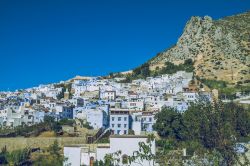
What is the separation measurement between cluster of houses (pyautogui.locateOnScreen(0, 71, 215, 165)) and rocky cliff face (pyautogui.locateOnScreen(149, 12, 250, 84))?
8.12m

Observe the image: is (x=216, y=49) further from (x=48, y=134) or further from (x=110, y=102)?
(x=48, y=134)

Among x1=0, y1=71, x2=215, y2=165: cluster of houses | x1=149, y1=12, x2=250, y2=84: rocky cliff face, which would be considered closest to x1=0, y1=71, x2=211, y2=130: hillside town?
x1=0, y1=71, x2=215, y2=165: cluster of houses

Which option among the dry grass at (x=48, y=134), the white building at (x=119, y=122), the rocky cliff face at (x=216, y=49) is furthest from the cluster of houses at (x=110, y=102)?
the rocky cliff face at (x=216, y=49)

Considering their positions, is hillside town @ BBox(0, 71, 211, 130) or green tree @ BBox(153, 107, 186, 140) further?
hillside town @ BBox(0, 71, 211, 130)

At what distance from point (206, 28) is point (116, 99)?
36.8 metres

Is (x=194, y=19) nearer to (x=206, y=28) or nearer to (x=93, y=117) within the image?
(x=206, y=28)

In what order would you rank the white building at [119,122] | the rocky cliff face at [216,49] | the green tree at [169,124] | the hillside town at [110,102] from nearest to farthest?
the green tree at [169,124] < the white building at [119,122] < the hillside town at [110,102] < the rocky cliff face at [216,49]

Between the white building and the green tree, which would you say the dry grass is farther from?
the green tree

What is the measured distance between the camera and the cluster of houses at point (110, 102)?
60.2 metres

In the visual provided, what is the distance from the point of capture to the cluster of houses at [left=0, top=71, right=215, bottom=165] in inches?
2368

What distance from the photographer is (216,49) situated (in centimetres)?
9625

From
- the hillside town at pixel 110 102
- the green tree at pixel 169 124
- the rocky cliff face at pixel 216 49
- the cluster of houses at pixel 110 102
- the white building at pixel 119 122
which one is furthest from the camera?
the rocky cliff face at pixel 216 49

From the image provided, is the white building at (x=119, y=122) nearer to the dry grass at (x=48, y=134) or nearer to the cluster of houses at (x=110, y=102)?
the cluster of houses at (x=110, y=102)

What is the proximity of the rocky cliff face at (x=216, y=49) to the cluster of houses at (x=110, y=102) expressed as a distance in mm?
8118
